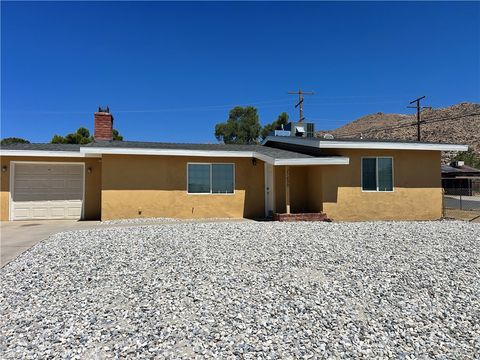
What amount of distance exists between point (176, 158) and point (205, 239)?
223 inches

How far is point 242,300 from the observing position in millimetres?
4262

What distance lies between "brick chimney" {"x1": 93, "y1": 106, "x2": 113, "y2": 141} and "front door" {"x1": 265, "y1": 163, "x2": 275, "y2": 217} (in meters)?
7.39

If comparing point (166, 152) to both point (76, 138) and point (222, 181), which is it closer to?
point (222, 181)

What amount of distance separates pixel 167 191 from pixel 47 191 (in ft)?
15.6

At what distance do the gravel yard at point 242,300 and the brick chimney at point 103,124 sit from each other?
8.74 metres

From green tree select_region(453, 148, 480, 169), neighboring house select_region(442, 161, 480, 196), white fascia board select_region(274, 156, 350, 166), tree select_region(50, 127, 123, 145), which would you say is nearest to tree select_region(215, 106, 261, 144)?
tree select_region(50, 127, 123, 145)

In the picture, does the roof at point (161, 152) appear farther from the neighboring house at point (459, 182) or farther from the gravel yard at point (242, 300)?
the neighboring house at point (459, 182)

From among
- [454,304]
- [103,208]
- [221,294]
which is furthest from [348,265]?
[103,208]

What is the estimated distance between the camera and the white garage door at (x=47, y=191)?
1255cm

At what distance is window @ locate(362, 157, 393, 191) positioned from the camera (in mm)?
12234

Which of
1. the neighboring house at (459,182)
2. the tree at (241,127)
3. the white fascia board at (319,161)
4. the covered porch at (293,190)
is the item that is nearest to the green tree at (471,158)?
the neighboring house at (459,182)

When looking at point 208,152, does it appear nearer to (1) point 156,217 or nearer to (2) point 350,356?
(1) point 156,217

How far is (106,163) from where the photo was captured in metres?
11.8

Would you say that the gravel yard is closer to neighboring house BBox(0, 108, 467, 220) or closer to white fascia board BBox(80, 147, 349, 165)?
white fascia board BBox(80, 147, 349, 165)
